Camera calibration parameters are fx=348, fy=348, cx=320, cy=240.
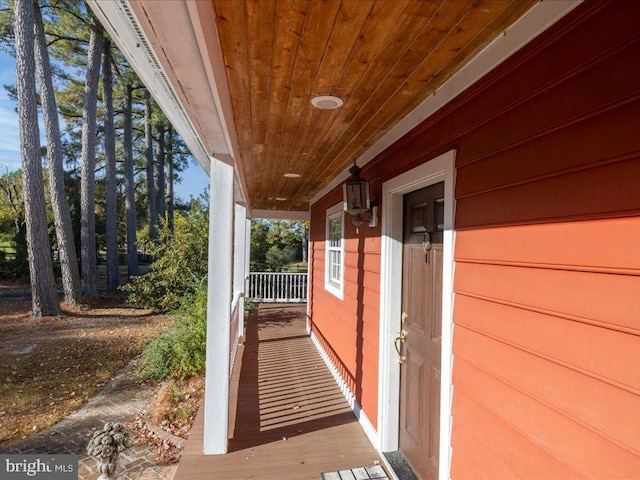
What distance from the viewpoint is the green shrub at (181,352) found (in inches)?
176

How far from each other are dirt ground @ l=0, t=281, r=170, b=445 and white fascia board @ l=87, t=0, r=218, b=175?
11.8 feet

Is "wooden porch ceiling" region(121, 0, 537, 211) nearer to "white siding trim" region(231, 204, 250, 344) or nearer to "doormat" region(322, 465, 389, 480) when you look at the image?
"doormat" region(322, 465, 389, 480)

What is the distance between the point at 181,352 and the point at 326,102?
3825 mm

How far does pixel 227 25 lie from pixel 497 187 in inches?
48.6

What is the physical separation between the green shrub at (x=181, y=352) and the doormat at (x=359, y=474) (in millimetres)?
2652

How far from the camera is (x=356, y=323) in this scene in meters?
3.42

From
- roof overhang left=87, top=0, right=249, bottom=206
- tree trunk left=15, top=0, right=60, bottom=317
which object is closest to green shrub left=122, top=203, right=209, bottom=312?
tree trunk left=15, top=0, right=60, bottom=317

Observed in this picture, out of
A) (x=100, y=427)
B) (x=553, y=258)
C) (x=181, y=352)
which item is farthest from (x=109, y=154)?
(x=553, y=258)

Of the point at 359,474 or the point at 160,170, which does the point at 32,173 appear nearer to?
the point at 160,170

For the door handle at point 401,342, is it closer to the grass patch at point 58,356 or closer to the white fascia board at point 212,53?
the white fascia board at point 212,53

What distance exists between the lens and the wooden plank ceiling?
1.19 meters

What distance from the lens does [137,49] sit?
46.2 inches

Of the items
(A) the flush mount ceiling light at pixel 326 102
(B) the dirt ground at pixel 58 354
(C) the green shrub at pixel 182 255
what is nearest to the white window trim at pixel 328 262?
(A) the flush mount ceiling light at pixel 326 102

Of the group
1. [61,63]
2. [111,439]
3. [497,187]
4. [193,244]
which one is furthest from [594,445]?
[61,63]
